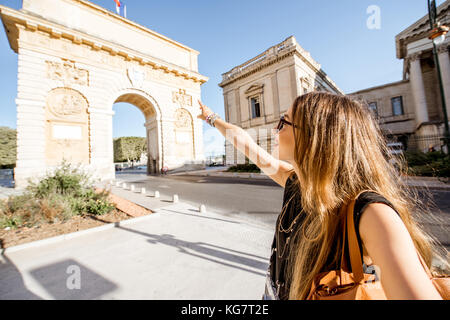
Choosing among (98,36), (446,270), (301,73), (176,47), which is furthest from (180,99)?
(446,270)

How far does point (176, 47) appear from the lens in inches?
839

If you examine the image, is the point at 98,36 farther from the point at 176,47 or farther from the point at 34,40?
the point at 176,47

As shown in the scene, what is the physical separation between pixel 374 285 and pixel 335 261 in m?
0.14

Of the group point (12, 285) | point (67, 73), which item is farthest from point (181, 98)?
point (12, 285)

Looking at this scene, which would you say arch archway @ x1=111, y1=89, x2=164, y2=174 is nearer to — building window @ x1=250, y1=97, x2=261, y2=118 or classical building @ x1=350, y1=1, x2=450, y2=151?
building window @ x1=250, y1=97, x2=261, y2=118

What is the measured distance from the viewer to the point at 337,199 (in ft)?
2.72

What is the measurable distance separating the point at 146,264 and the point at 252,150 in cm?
248

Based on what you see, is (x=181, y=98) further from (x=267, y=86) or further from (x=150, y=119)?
(x=267, y=86)

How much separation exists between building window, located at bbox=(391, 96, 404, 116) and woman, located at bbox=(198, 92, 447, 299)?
1293 inches

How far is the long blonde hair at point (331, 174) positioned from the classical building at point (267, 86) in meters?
17.1

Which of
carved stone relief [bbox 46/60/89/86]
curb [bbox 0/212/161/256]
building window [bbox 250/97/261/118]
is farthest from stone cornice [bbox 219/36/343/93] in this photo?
curb [bbox 0/212/161/256]

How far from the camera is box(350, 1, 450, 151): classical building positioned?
16109mm

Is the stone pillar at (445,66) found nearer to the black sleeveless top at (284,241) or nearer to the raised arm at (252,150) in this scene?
the raised arm at (252,150)

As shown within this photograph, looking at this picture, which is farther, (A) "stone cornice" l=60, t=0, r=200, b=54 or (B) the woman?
(A) "stone cornice" l=60, t=0, r=200, b=54
